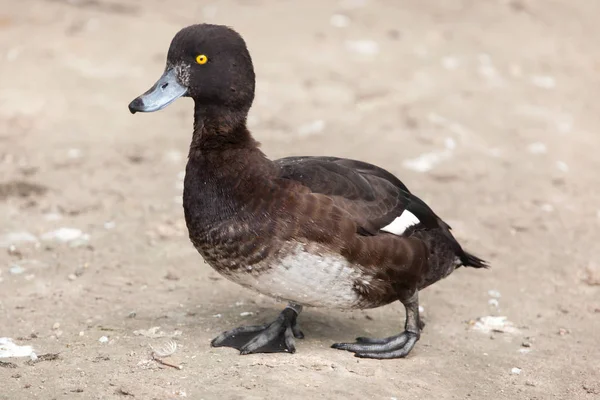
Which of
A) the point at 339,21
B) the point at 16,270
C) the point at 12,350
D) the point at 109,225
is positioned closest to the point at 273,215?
the point at 12,350

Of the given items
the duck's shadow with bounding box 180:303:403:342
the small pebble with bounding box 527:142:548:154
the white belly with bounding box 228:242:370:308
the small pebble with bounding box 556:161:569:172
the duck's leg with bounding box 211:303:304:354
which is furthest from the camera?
the small pebble with bounding box 527:142:548:154

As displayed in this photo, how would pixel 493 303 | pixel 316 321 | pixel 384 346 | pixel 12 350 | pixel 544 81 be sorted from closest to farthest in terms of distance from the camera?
pixel 12 350 → pixel 384 346 → pixel 316 321 → pixel 493 303 → pixel 544 81

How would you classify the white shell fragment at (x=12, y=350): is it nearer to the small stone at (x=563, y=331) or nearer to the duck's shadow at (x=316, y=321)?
the duck's shadow at (x=316, y=321)

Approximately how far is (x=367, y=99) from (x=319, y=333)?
3336 millimetres

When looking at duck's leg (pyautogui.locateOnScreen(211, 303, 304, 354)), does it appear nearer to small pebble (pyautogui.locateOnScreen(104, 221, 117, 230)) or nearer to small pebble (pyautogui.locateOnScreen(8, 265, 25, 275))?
small pebble (pyautogui.locateOnScreen(8, 265, 25, 275))

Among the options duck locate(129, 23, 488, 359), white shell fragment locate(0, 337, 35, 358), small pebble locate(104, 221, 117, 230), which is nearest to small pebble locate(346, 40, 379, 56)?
small pebble locate(104, 221, 117, 230)

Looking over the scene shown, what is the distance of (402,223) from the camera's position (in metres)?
4.18

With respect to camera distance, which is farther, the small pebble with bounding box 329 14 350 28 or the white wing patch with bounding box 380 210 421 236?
the small pebble with bounding box 329 14 350 28

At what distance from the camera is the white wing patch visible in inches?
162

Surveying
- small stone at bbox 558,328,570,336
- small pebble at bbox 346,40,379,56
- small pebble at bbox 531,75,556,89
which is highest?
small pebble at bbox 346,40,379,56

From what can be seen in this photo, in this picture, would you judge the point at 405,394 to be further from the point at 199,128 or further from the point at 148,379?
the point at 199,128

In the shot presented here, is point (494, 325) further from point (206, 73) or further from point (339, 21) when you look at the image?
point (339, 21)

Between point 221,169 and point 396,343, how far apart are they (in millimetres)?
1120

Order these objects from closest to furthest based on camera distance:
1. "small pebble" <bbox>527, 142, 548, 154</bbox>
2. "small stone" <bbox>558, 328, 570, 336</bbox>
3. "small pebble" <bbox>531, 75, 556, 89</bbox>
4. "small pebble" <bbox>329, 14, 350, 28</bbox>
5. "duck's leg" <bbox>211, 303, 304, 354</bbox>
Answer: "duck's leg" <bbox>211, 303, 304, 354</bbox>, "small stone" <bbox>558, 328, 570, 336</bbox>, "small pebble" <bbox>527, 142, 548, 154</bbox>, "small pebble" <bbox>531, 75, 556, 89</bbox>, "small pebble" <bbox>329, 14, 350, 28</bbox>
